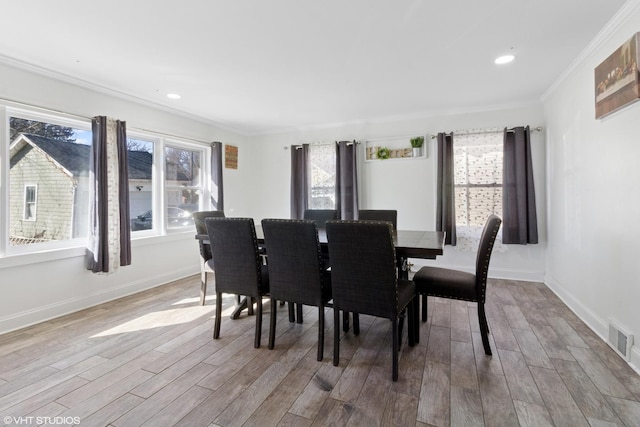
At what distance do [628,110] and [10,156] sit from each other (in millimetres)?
4875

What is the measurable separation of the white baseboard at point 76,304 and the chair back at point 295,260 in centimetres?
191

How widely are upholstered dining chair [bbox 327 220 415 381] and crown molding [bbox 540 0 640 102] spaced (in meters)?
2.13

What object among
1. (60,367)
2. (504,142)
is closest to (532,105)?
(504,142)

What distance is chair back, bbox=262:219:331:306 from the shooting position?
2102mm

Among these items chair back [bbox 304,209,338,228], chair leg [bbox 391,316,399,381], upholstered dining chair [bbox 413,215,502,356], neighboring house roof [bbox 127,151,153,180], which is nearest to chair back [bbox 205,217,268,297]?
chair leg [bbox 391,316,399,381]

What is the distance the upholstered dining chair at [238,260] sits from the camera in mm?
2299

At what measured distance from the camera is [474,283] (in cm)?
227

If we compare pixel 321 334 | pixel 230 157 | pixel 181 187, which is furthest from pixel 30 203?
pixel 321 334

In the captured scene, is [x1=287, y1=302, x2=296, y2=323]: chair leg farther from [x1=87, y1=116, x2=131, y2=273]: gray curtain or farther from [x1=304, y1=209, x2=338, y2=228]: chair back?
[x1=87, y1=116, x2=131, y2=273]: gray curtain

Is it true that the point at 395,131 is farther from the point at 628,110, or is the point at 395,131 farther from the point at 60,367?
the point at 60,367

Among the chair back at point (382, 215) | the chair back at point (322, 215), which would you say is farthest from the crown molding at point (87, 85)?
the chair back at point (382, 215)

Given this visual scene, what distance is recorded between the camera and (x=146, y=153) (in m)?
4.02

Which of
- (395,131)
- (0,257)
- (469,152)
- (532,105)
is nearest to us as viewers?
(0,257)

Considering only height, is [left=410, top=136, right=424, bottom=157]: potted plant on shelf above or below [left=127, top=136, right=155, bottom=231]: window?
above
